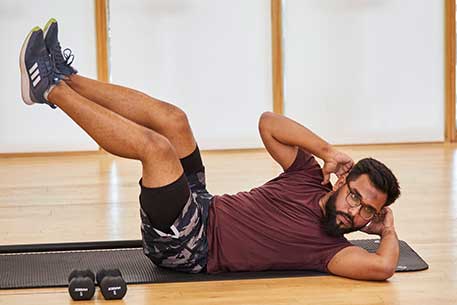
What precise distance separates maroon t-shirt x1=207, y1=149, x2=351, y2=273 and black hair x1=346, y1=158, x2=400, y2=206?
0.72 feet

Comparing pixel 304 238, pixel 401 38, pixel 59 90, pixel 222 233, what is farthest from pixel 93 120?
pixel 401 38

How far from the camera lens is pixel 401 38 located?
700cm

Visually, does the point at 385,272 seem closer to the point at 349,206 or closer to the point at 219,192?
the point at 349,206

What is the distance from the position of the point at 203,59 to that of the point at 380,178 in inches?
163

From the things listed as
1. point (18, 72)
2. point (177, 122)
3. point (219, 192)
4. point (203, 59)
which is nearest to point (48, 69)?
point (177, 122)

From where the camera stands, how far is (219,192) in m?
4.98

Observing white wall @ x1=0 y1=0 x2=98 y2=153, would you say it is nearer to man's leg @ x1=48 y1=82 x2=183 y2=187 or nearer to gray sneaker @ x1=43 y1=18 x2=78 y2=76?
gray sneaker @ x1=43 y1=18 x2=78 y2=76

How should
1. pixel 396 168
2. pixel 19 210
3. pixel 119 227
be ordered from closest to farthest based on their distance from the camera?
1. pixel 119 227
2. pixel 19 210
3. pixel 396 168

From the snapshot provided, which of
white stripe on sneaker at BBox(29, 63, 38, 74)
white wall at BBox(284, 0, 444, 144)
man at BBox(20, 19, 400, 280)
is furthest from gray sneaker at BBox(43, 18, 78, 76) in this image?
white wall at BBox(284, 0, 444, 144)

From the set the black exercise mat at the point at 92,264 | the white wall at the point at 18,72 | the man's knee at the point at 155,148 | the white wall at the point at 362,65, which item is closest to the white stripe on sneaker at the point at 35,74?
the man's knee at the point at 155,148

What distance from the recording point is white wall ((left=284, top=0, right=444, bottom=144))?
22.8 feet

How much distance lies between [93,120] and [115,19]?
3.99 meters

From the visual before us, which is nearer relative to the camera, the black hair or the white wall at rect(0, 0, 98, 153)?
the black hair

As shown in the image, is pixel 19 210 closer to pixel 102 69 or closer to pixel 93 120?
pixel 93 120
